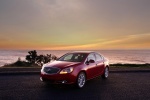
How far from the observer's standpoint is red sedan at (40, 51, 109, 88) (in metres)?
9.23

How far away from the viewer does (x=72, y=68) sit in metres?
9.38

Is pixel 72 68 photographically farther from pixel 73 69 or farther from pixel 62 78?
pixel 62 78

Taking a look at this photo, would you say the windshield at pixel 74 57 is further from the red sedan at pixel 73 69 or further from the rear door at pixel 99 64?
the rear door at pixel 99 64

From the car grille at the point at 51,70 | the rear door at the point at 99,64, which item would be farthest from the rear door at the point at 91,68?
the car grille at the point at 51,70

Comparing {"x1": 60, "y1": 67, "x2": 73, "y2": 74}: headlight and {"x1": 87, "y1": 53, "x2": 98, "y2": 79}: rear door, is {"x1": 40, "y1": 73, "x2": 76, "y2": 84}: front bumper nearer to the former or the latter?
{"x1": 60, "y1": 67, "x2": 73, "y2": 74}: headlight

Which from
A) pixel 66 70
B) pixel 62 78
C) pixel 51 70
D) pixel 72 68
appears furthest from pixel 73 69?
pixel 51 70

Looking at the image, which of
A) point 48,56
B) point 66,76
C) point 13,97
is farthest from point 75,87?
point 48,56

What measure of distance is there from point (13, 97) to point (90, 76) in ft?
13.6

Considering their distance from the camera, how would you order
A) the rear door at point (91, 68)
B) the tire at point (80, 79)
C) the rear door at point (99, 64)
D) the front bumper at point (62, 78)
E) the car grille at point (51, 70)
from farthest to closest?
the rear door at point (99, 64), the rear door at point (91, 68), the tire at point (80, 79), the car grille at point (51, 70), the front bumper at point (62, 78)

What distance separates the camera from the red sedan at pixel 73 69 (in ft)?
30.3

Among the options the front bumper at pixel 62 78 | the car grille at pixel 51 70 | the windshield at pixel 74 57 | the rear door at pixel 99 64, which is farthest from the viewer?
the rear door at pixel 99 64

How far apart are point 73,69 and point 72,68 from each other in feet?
0.20

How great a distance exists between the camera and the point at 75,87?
965cm

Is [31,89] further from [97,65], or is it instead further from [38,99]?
[97,65]
